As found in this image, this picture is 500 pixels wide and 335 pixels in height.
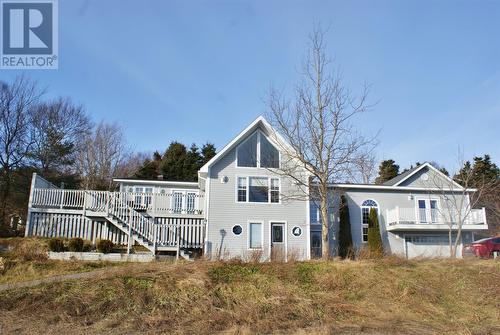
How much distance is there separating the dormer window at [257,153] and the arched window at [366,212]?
281 inches

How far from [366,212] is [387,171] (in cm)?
2521

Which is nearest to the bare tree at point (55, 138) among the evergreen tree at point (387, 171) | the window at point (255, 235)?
the window at point (255, 235)

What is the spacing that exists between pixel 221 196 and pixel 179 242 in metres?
3.42

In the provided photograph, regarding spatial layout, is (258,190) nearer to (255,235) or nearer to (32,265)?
(255,235)

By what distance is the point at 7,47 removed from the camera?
18.9 m

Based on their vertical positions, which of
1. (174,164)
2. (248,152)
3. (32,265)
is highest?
(174,164)

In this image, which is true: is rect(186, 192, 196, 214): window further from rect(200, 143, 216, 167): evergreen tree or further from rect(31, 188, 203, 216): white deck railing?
rect(200, 143, 216, 167): evergreen tree

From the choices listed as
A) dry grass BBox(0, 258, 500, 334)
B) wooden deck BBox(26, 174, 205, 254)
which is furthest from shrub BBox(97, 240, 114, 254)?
dry grass BBox(0, 258, 500, 334)

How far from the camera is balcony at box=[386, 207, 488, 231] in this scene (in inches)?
958

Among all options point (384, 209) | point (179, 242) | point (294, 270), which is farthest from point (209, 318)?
point (384, 209)

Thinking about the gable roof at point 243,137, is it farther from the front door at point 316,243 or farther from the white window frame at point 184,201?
the front door at point 316,243

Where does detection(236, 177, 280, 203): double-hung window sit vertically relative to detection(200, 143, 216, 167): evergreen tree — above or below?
below

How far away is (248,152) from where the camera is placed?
2223 centimetres

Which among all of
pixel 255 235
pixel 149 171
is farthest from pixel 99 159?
pixel 255 235
